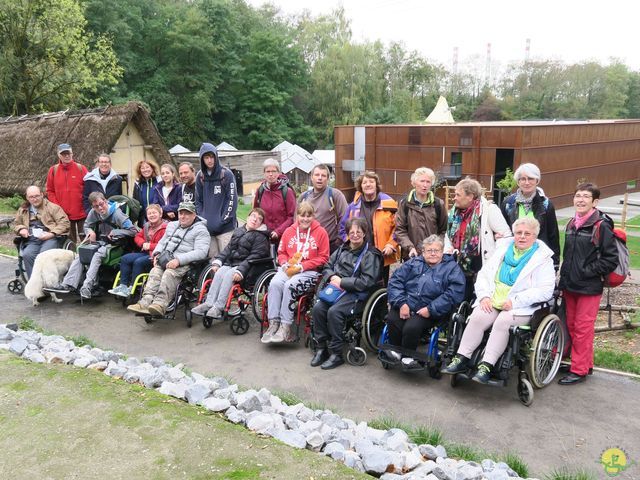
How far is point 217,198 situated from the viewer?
21.4 ft

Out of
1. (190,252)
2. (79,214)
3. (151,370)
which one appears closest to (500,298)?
(151,370)

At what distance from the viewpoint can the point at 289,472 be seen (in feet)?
9.76

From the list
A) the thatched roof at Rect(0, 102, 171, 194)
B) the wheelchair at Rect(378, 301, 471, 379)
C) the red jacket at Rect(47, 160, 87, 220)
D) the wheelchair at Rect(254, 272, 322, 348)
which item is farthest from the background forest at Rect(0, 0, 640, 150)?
the wheelchair at Rect(378, 301, 471, 379)

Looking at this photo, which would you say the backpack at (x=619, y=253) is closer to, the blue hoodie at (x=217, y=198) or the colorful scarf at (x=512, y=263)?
the colorful scarf at (x=512, y=263)

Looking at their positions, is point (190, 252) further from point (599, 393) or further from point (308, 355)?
point (599, 393)

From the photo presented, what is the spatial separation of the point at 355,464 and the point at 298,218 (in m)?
2.92

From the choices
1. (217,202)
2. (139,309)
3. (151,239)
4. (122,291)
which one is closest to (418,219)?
(217,202)

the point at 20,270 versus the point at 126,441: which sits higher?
the point at 20,270

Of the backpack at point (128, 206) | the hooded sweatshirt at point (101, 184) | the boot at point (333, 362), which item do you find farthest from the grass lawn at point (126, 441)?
the hooded sweatshirt at point (101, 184)

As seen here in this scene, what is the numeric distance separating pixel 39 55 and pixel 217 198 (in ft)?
68.7

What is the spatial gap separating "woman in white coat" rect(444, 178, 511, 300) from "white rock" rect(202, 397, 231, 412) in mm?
2379

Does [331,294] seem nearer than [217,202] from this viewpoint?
Yes

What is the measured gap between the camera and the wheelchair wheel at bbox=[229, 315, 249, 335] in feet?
19.1

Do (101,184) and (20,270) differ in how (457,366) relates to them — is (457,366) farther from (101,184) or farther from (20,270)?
(20,270)
